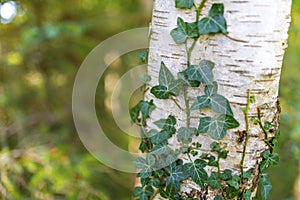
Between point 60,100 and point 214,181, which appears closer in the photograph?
point 214,181

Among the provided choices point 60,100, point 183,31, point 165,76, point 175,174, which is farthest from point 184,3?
point 60,100

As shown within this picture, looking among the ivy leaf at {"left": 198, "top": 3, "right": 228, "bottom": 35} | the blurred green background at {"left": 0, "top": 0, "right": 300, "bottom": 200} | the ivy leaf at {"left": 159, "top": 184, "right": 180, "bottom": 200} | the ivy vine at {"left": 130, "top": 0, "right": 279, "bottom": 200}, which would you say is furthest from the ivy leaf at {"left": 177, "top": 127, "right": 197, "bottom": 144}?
the blurred green background at {"left": 0, "top": 0, "right": 300, "bottom": 200}

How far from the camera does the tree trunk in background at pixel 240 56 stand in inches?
26.3

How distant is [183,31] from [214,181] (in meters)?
0.32

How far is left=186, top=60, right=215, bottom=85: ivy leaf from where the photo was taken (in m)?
0.69

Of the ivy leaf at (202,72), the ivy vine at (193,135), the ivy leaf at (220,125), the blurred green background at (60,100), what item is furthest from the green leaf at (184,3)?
the blurred green background at (60,100)

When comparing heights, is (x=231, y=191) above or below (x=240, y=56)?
below

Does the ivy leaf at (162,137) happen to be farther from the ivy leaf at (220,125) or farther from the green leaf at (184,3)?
the green leaf at (184,3)

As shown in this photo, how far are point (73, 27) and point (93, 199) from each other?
897 mm

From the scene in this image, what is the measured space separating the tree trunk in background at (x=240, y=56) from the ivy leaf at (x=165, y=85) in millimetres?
14

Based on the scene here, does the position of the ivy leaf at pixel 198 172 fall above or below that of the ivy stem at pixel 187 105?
below

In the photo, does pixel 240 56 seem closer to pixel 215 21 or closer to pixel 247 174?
pixel 215 21

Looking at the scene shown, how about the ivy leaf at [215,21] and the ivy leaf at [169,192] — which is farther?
the ivy leaf at [169,192]

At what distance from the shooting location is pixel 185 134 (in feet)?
2.45
